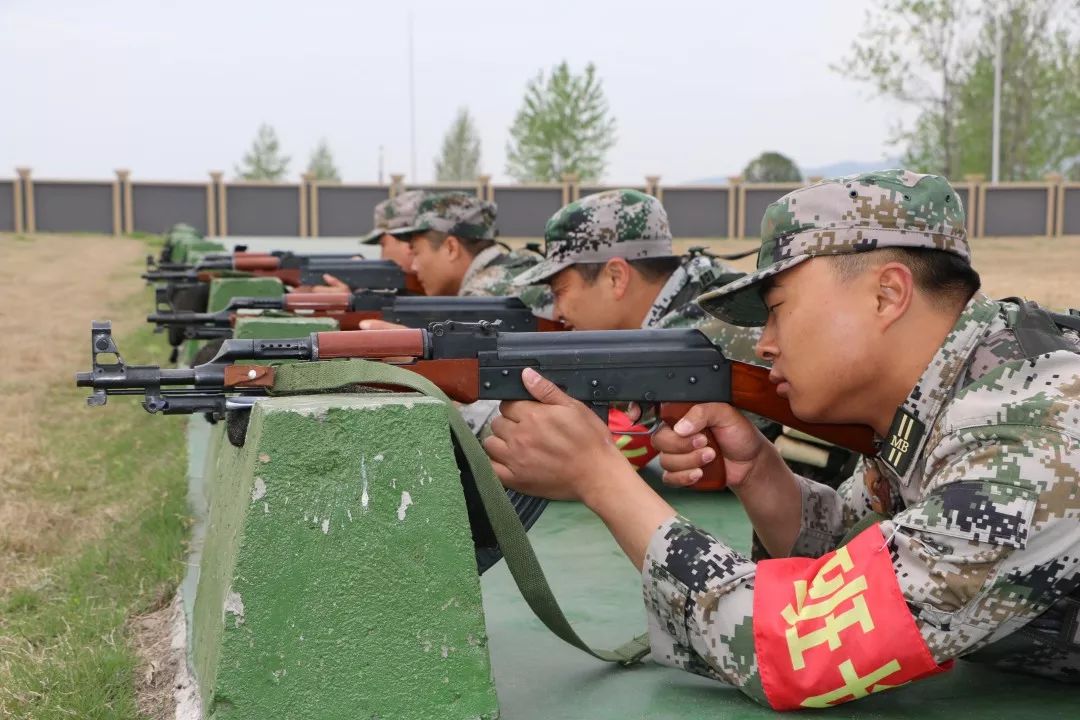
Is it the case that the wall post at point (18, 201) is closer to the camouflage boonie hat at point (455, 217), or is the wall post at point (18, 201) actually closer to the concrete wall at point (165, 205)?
the concrete wall at point (165, 205)

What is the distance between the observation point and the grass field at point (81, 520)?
272 centimetres

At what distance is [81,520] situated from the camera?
4.85m

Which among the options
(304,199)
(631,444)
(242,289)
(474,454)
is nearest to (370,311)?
(242,289)

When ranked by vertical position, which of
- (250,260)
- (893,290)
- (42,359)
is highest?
(893,290)

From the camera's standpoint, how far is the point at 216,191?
35.6 metres

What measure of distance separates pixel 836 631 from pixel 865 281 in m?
0.62

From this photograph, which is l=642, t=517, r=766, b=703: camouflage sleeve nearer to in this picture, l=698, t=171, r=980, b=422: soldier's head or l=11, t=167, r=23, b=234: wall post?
l=698, t=171, r=980, b=422: soldier's head

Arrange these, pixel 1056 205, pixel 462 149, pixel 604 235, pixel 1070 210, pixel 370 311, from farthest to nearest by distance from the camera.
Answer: pixel 462 149, pixel 1056 205, pixel 1070 210, pixel 370 311, pixel 604 235

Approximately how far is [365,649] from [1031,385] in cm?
120

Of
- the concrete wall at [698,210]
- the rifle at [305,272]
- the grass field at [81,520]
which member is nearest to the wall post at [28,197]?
the concrete wall at [698,210]

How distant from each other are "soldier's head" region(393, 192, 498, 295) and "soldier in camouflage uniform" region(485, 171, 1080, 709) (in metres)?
5.09

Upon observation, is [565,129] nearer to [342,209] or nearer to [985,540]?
[342,209]

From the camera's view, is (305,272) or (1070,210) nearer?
(305,272)

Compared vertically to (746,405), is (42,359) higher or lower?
lower
